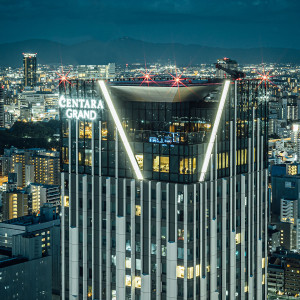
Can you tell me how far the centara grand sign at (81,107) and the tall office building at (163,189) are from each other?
0.15 feet

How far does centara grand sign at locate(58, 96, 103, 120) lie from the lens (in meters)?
23.6

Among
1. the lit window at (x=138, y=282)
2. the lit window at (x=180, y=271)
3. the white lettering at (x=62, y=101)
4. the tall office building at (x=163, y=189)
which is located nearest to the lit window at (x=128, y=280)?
the tall office building at (x=163, y=189)

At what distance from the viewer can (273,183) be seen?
65.1 meters

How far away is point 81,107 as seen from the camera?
24.0m

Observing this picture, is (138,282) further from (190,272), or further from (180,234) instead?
(180,234)

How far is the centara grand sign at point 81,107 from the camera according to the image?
23.6 meters

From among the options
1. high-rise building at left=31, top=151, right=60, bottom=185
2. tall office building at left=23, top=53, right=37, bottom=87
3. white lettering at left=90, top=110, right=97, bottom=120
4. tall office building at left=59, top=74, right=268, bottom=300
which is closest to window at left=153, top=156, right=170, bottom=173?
tall office building at left=59, top=74, right=268, bottom=300

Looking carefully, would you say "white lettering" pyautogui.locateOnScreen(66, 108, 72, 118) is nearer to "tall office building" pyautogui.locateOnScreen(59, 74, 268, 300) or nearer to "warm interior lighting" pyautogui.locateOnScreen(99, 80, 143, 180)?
"tall office building" pyautogui.locateOnScreen(59, 74, 268, 300)

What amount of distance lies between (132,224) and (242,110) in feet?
17.0

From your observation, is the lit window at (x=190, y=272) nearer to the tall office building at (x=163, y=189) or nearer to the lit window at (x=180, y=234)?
the tall office building at (x=163, y=189)

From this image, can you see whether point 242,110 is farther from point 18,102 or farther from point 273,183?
point 18,102

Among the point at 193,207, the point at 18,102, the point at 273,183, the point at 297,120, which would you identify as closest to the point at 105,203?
the point at 193,207

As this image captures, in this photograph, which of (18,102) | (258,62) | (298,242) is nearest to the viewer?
(298,242)

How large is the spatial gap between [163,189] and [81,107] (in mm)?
4171
